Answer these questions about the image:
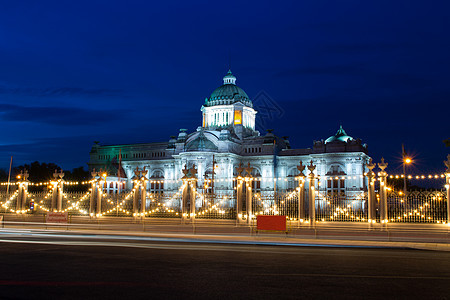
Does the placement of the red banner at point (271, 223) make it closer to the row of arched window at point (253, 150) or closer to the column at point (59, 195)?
the column at point (59, 195)

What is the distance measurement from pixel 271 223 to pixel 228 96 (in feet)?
230

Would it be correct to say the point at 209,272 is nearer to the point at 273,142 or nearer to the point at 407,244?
the point at 407,244

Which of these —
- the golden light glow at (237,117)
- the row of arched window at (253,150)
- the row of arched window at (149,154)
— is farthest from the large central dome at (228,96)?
the row of arched window at (149,154)

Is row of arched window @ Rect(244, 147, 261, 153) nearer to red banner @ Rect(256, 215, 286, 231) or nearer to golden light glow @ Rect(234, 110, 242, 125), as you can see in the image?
golden light glow @ Rect(234, 110, 242, 125)

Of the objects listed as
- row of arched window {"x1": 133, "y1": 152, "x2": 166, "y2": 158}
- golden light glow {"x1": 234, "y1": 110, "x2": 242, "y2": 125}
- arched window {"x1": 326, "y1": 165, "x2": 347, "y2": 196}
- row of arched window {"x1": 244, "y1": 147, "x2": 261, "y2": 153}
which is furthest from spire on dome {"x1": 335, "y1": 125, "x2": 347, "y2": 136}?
row of arched window {"x1": 133, "y1": 152, "x2": 166, "y2": 158}

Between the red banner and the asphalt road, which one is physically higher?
the red banner

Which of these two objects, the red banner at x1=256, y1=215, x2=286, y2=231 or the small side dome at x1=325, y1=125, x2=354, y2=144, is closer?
the red banner at x1=256, y1=215, x2=286, y2=231

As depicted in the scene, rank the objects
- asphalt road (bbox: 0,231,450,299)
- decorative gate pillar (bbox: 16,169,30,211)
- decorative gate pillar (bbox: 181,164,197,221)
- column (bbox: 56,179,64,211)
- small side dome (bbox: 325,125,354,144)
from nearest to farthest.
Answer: asphalt road (bbox: 0,231,450,299), decorative gate pillar (bbox: 181,164,197,221), column (bbox: 56,179,64,211), decorative gate pillar (bbox: 16,169,30,211), small side dome (bbox: 325,125,354,144)

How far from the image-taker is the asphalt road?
405 inches

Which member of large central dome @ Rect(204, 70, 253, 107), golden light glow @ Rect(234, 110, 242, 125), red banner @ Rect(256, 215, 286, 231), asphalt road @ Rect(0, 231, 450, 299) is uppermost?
large central dome @ Rect(204, 70, 253, 107)

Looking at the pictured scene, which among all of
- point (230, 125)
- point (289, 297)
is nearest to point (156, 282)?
point (289, 297)

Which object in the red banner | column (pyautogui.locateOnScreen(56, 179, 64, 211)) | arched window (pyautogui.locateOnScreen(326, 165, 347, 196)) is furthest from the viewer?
arched window (pyautogui.locateOnScreen(326, 165, 347, 196))

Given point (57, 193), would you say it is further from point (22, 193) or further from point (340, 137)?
point (340, 137)

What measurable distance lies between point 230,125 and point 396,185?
111ft
